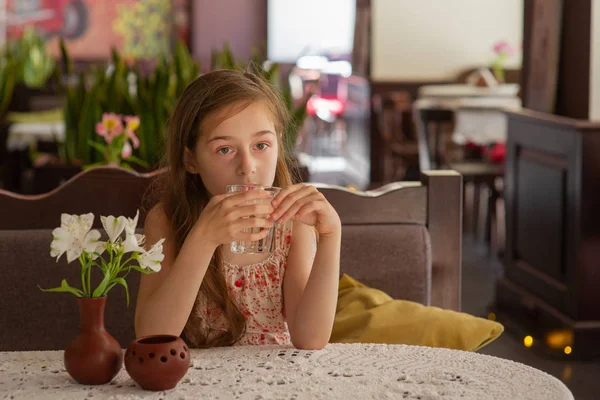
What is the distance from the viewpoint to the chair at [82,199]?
7.03ft

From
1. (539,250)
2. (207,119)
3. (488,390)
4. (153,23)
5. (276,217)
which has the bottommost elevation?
(539,250)

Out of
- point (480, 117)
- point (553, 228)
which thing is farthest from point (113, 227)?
point (480, 117)

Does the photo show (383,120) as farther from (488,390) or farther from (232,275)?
(488,390)

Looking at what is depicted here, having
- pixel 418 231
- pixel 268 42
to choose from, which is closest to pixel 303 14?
pixel 268 42

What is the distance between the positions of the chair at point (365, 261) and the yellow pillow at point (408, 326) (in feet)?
0.64

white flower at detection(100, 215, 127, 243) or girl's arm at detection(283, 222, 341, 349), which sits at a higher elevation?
white flower at detection(100, 215, 127, 243)

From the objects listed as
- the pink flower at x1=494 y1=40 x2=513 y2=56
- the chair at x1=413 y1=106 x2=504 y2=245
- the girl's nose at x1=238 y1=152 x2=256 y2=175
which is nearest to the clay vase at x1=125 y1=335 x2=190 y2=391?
the girl's nose at x1=238 y1=152 x2=256 y2=175

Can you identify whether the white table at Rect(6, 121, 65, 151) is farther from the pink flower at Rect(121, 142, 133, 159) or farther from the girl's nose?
the girl's nose

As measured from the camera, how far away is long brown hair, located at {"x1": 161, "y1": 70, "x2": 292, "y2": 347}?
177 centimetres

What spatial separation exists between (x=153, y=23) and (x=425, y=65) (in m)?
4.14

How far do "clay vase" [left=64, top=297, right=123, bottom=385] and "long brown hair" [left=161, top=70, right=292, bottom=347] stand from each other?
0.47m

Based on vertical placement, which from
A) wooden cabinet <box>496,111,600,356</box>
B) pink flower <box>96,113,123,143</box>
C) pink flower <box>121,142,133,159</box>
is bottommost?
wooden cabinet <box>496,111,600,356</box>

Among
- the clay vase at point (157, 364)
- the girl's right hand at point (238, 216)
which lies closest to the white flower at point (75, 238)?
the clay vase at point (157, 364)

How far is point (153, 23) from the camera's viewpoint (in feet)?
39.0
